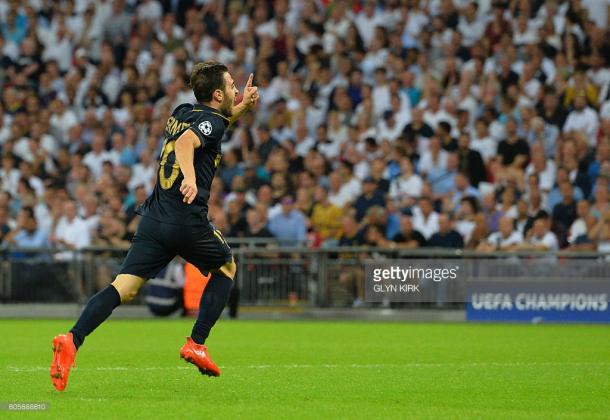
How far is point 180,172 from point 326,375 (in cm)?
228

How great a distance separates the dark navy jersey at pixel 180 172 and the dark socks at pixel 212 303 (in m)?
0.57

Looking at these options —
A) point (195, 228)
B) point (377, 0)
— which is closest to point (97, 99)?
point (377, 0)

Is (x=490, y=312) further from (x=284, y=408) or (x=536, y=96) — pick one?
(x=284, y=408)

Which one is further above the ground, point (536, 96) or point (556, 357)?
point (536, 96)

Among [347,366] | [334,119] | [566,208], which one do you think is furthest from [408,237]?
[347,366]

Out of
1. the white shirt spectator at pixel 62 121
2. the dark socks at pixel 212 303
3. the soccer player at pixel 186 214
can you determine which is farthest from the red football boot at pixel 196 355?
the white shirt spectator at pixel 62 121

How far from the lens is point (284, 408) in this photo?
8.08m

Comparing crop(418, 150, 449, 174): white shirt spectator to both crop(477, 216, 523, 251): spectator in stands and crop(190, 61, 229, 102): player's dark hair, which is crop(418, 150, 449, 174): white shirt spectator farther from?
crop(190, 61, 229, 102): player's dark hair

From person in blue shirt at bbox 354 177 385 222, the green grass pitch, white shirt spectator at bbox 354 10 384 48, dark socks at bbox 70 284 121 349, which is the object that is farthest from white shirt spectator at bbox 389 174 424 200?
dark socks at bbox 70 284 121 349

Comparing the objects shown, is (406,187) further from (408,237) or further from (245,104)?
(245,104)

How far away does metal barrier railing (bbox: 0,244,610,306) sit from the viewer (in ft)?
63.1

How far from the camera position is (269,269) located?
20.5 m

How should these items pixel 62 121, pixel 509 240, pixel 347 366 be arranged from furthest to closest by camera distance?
pixel 62 121 → pixel 509 240 → pixel 347 366

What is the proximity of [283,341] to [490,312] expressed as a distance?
17.0ft
